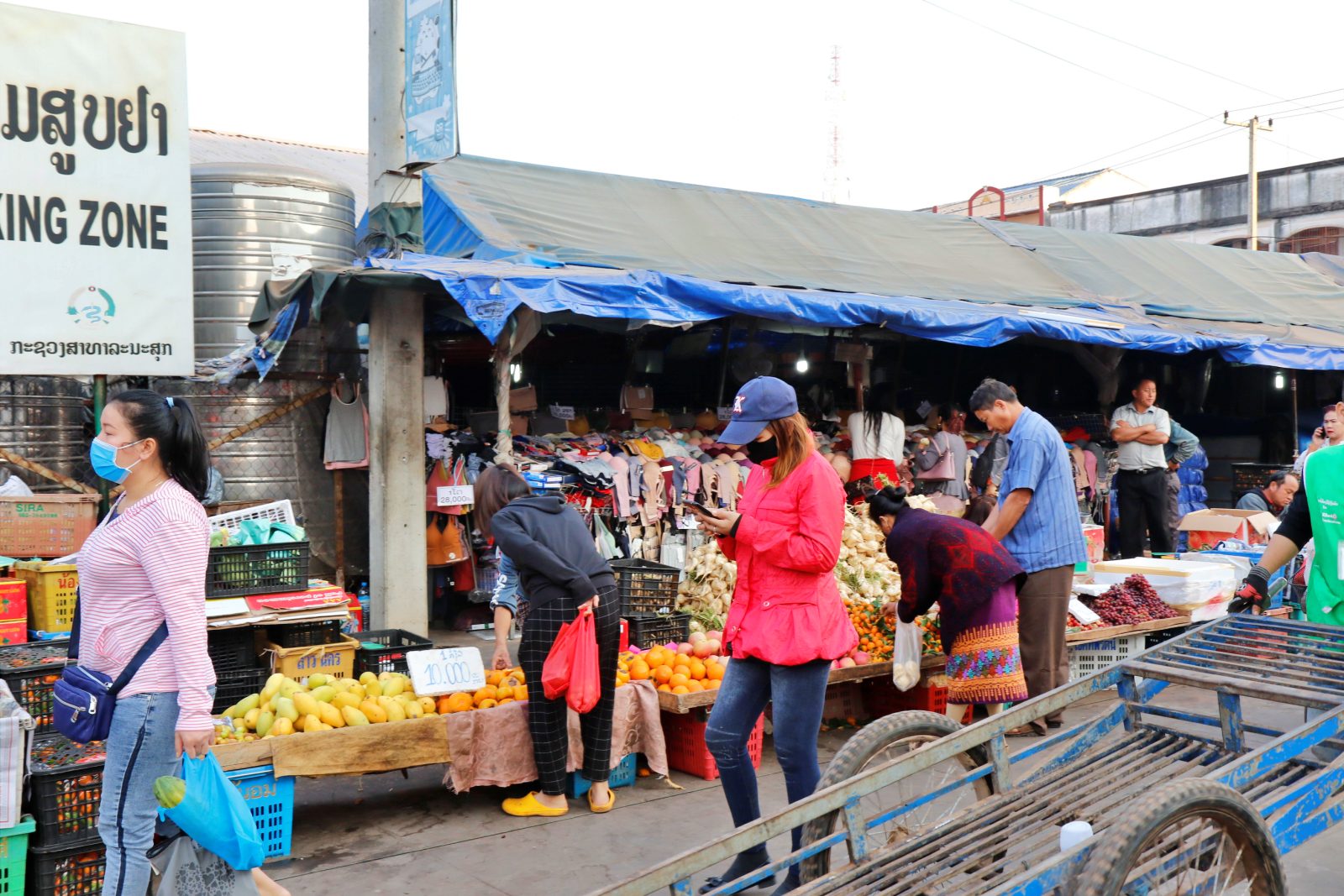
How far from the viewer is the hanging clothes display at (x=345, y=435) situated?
10.1 metres

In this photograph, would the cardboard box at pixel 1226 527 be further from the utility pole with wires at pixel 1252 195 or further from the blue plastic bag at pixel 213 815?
the utility pole with wires at pixel 1252 195

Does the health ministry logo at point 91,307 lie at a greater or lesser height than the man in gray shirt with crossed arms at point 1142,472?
greater

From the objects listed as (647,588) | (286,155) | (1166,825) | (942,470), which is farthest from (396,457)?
(286,155)

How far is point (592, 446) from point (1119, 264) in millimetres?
9873

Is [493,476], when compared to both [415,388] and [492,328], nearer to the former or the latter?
[492,328]

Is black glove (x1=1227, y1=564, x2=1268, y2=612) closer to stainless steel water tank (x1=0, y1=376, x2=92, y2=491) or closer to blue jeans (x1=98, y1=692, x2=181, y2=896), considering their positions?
blue jeans (x1=98, y1=692, x2=181, y2=896)

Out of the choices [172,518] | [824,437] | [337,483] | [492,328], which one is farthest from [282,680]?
[824,437]

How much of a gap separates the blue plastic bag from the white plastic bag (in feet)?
12.8

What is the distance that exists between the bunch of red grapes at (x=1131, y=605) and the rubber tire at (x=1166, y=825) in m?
4.68

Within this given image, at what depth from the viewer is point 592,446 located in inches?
420

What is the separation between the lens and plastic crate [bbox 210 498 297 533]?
7102 millimetres

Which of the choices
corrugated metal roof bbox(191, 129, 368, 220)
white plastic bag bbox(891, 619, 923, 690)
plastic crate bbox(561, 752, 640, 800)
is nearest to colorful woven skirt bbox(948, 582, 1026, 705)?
white plastic bag bbox(891, 619, 923, 690)

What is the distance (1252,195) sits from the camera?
27766 millimetres

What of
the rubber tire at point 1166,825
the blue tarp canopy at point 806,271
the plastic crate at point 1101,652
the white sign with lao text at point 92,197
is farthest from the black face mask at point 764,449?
the white sign with lao text at point 92,197
